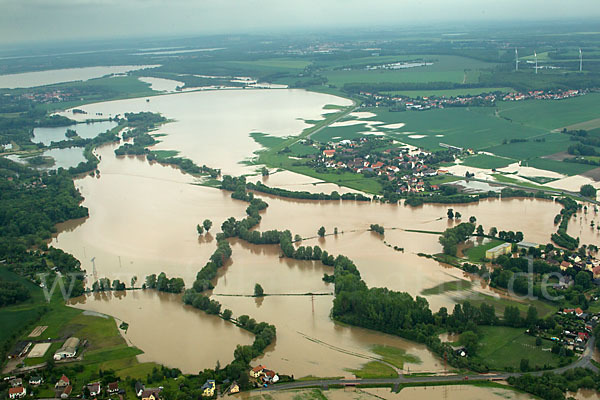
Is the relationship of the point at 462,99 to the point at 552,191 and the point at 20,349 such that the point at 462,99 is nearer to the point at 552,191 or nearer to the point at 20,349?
the point at 552,191

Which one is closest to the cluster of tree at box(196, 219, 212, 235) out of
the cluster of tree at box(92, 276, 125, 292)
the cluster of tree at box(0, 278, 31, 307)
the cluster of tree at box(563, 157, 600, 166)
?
the cluster of tree at box(92, 276, 125, 292)

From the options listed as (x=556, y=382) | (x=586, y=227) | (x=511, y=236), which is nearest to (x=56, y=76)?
(x=511, y=236)

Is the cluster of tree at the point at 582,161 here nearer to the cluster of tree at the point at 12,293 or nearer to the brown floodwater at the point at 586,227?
the brown floodwater at the point at 586,227

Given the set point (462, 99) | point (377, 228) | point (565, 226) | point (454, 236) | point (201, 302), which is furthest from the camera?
point (462, 99)

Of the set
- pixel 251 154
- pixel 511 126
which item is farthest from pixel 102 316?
pixel 511 126

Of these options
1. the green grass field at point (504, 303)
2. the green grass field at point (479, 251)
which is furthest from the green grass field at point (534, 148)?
the green grass field at point (504, 303)
